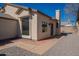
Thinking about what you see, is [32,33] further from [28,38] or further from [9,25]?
[9,25]

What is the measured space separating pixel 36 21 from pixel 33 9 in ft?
4.17

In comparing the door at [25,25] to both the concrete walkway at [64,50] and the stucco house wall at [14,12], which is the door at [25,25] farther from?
the concrete walkway at [64,50]

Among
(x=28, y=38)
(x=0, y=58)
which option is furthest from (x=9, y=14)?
(x=0, y=58)

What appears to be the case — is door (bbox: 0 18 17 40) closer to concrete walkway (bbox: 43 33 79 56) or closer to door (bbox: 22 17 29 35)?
door (bbox: 22 17 29 35)

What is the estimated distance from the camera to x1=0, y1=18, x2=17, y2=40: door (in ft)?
35.5

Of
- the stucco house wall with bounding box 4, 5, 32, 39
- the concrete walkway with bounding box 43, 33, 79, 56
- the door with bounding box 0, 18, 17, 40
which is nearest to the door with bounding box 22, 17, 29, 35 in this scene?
the stucco house wall with bounding box 4, 5, 32, 39

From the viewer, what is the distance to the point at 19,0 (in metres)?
8.88

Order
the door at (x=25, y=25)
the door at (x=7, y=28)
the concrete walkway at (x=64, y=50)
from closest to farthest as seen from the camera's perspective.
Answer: the concrete walkway at (x=64, y=50) → the door at (x=7, y=28) → the door at (x=25, y=25)

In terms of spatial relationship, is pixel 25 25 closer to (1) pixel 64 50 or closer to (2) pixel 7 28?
(2) pixel 7 28

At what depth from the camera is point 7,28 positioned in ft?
37.4

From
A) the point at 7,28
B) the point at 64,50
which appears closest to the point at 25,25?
the point at 7,28

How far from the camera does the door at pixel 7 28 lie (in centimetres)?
1082

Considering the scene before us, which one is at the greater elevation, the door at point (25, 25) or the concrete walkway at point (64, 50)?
the door at point (25, 25)

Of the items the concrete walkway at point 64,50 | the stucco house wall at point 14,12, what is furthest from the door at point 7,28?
the concrete walkway at point 64,50
